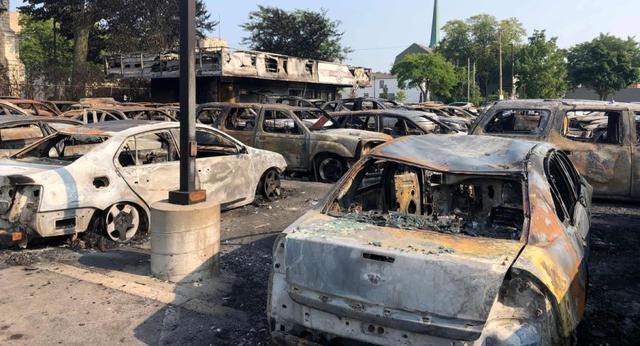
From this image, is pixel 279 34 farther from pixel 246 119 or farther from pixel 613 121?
pixel 613 121

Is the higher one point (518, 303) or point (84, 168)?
point (84, 168)

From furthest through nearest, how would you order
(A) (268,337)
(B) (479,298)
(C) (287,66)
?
1. (C) (287,66)
2. (A) (268,337)
3. (B) (479,298)

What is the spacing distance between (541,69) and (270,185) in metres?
57.0

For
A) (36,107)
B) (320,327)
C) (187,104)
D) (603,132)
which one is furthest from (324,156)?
(36,107)

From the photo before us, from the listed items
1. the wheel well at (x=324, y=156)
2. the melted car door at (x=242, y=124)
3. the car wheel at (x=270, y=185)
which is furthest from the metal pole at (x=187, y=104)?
the melted car door at (x=242, y=124)

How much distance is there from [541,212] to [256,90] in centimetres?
2157

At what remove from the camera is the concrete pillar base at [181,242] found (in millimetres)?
4828

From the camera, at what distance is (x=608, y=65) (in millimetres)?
50156

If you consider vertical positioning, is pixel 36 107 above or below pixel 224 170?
above

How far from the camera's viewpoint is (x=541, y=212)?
3.22 meters

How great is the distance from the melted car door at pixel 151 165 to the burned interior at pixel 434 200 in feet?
10.4

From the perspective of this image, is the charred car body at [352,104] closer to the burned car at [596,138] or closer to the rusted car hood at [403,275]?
the burned car at [596,138]

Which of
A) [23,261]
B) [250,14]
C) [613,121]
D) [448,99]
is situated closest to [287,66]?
[613,121]

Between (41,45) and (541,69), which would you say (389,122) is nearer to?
(41,45)
